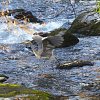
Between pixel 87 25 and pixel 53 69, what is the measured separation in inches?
181

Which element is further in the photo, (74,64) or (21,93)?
(74,64)

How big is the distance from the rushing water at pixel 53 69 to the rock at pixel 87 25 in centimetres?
56

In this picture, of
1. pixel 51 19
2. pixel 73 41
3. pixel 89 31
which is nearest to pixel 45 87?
pixel 73 41

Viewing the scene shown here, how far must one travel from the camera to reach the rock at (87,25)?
47.0ft

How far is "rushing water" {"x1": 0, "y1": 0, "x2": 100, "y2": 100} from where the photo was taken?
8.77m

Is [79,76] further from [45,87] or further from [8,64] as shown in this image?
[8,64]

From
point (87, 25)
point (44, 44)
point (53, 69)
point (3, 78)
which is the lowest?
point (53, 69)

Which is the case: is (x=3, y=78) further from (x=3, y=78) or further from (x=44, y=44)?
(x=44, y=44)

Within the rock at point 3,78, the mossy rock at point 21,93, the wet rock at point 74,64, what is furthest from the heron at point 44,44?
the wet rock at point 74,64

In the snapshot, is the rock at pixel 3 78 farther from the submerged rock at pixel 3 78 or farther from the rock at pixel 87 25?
the rock at pixel 87 25

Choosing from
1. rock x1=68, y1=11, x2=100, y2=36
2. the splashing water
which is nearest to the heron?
the splashing water

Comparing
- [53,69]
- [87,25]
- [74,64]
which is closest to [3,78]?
[53,69]

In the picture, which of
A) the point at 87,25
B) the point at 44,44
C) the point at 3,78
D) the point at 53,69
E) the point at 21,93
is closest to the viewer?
the point at 21,93

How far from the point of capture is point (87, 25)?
48.4 feet
